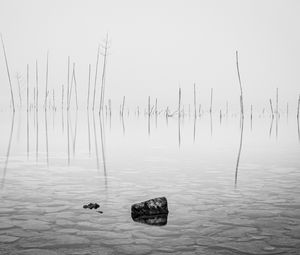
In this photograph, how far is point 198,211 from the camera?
757 cm

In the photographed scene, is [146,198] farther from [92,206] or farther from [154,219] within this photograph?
[154,219]

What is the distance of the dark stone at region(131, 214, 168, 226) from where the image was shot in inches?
269

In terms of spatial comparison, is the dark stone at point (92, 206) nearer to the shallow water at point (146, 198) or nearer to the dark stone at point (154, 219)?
the shallow water at point (146, 198)

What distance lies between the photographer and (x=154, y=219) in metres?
7.04

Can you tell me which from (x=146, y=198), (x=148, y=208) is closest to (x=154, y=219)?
(x=148, y=208)

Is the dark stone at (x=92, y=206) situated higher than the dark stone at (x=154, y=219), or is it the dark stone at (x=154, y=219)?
the dark stone at (x=92, y=206)

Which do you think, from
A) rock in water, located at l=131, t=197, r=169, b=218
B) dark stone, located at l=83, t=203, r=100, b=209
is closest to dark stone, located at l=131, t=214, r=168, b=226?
rock in water, located at l=131, t=197, r=169, b=218

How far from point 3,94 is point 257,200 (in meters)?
143

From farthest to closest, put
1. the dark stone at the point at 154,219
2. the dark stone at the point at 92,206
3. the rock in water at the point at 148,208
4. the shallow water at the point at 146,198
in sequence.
→ the dark stone at the point at 92,206
the rock in water at the point at 148,208
the dark stone at the point at 154,219
the shallow water at the point at 146,198

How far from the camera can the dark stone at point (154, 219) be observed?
6.82 meters

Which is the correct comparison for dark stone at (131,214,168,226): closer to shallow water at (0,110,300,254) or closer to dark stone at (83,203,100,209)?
shallow water at (0,110,300,254)

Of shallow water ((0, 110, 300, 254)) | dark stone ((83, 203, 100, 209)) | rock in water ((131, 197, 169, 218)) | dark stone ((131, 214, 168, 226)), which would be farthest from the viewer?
dark stone ((83, 203, 100, 209))

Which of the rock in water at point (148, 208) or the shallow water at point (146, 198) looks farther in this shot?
the rock in water at point (148, 208)

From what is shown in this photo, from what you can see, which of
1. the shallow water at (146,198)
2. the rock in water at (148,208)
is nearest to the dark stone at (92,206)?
the shallow water at (146,198)
